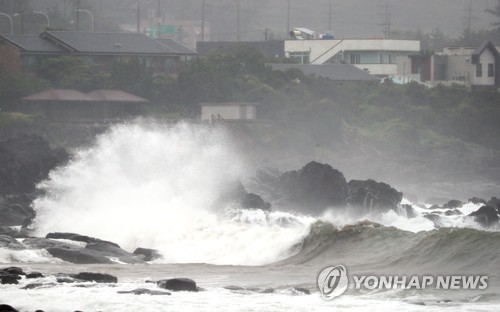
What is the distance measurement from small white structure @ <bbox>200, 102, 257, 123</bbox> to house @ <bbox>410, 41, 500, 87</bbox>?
1795 cm

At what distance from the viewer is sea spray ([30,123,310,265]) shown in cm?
3094

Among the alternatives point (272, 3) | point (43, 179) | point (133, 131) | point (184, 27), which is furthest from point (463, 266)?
point (272, 3)

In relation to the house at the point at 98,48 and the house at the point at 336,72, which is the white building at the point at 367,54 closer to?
the house at the point at 336,72

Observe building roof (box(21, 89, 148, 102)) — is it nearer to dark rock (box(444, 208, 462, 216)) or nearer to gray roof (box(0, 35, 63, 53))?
gray roof (box(0, 35, 63, 53))

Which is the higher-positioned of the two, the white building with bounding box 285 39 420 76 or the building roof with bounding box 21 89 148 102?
the white building with bounding box 285 39 420 76

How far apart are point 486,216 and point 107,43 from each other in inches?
1417

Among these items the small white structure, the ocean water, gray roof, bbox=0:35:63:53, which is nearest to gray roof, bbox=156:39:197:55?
the small white structure

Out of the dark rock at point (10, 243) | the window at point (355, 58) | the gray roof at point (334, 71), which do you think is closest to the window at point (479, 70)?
the gray roof at point (334, 71)

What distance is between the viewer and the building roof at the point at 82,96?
204 ft

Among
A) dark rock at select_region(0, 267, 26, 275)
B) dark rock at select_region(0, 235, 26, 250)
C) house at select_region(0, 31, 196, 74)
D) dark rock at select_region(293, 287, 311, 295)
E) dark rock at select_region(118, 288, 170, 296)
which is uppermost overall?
house at select_region(0, 31, 196, 74)

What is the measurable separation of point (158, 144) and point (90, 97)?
59.0 ft

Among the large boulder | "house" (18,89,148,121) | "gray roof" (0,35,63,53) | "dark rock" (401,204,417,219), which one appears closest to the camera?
the large boulder

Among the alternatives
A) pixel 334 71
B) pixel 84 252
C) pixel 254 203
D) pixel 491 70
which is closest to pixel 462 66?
pixel 491 70

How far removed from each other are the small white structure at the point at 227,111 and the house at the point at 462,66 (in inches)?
707
